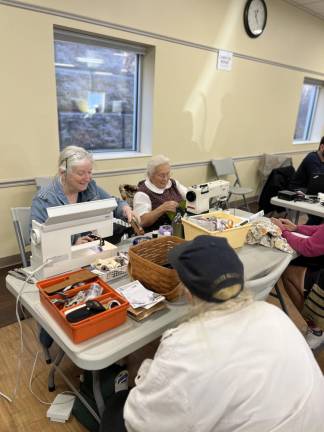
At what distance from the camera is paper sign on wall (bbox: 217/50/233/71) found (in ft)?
13.1

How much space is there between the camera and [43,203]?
5.69 feet

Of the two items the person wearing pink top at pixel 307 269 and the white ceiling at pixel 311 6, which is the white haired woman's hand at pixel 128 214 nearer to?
the person wearing pink top at pixel 307 269

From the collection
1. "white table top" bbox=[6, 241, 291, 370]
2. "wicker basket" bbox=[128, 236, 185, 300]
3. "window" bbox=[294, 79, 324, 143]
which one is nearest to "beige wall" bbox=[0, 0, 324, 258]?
"window" bbox=[294, 79, 324, 143]

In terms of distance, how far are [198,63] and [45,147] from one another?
2061 mm

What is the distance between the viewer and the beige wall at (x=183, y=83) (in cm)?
261

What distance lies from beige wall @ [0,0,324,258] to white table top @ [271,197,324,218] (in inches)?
56.9

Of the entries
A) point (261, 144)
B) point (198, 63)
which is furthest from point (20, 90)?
A: point (261, 144)

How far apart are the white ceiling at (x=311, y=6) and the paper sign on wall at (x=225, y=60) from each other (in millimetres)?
1380

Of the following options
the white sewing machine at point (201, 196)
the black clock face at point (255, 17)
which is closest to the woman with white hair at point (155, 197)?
the white sewing machine at point (201, 196)

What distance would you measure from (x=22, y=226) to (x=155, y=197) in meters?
0.89

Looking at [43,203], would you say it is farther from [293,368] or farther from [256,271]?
[293,368]

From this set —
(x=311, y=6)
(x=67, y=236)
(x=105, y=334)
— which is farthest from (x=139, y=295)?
(x=311, y=6)

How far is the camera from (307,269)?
2129 millimetres

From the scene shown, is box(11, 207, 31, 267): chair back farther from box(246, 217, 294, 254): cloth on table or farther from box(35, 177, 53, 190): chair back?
box(246, 217, 294, 254): cloth on table
